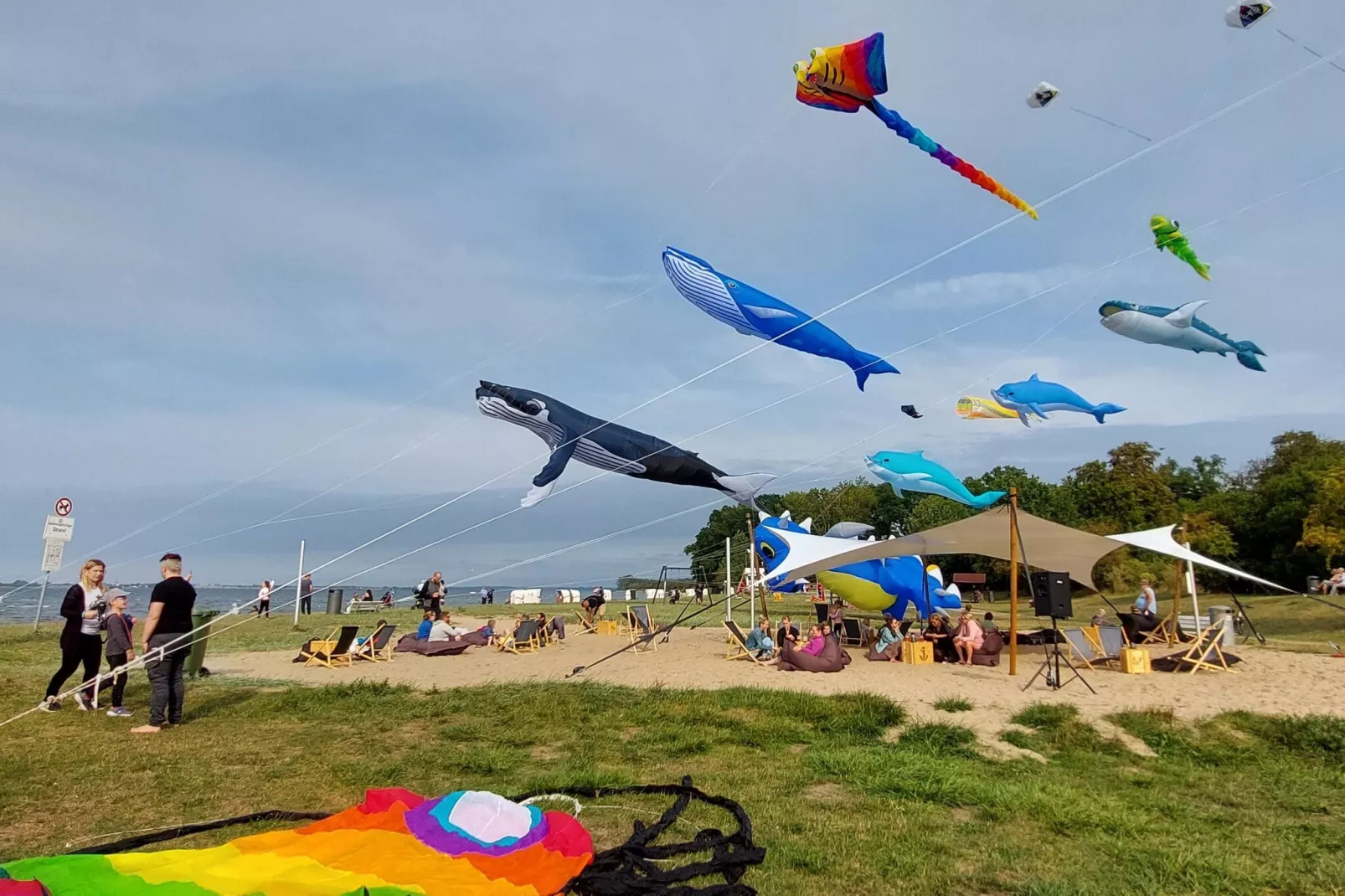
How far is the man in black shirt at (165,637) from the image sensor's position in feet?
22.6

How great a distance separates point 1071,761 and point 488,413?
6.15 meters

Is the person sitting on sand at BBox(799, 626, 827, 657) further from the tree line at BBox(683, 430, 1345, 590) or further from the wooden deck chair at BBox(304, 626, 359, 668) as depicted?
the tree line at BBox(683, 430, 1345, 590)

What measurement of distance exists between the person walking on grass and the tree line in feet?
60.5

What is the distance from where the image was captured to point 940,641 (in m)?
12.6

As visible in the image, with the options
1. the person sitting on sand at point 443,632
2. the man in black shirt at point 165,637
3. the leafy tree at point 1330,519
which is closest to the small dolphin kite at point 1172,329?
the man in black shirt at point 165,637

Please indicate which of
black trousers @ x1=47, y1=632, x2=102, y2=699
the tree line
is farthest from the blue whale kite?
the tree line

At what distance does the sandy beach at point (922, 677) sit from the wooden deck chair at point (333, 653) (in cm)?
21

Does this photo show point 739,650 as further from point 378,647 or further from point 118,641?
point 118,641

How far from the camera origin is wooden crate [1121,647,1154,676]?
35.7 ft

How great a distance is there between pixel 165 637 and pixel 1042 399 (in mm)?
10361

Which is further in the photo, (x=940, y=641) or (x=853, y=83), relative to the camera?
(x=940, y=641)

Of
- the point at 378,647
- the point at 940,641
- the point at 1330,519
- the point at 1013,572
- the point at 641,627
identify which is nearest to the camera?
the point at 1013,572

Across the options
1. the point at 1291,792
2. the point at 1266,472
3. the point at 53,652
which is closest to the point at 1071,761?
the point at 1291,792

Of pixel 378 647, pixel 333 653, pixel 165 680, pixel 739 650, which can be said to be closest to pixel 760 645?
pixel 739 650
